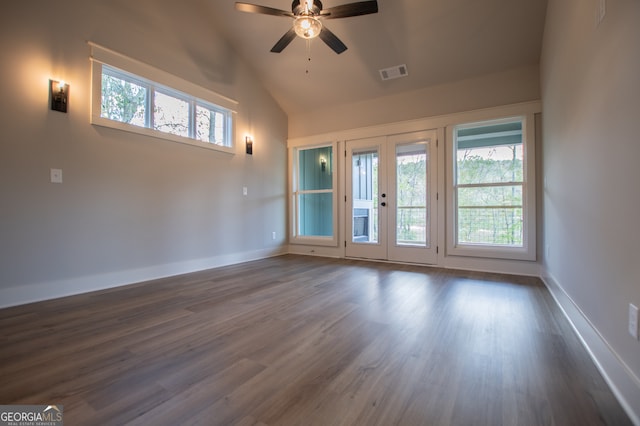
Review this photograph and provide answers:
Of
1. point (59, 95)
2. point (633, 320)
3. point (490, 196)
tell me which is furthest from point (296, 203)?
point (633, 320)

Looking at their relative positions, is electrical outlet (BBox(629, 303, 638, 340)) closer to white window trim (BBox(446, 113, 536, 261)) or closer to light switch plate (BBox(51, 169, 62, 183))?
white window trim (BBox(446, 113, 536, 261))

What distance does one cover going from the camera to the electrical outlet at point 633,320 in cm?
119

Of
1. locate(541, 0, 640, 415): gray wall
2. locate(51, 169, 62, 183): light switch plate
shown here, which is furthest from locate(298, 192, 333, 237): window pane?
locate(51, 169, 62, 183): light switch plate

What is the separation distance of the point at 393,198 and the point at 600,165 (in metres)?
3.14

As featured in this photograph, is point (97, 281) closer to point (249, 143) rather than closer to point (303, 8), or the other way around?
point (249, 143)

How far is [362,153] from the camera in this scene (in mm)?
5109

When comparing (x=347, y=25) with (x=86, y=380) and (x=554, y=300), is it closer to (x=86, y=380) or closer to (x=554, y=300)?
(x=554, y=300)

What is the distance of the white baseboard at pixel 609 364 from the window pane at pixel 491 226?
1.82m

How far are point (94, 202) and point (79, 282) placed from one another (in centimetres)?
83

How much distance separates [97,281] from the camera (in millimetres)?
3123

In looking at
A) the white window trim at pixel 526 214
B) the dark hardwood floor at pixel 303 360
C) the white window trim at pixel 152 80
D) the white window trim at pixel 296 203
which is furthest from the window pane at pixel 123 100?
the white window trim at pixel 526 214

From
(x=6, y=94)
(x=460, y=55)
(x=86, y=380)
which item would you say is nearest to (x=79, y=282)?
(x=6, y=94)

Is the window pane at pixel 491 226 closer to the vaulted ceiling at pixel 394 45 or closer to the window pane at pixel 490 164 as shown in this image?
the window pane at pixel 490 164

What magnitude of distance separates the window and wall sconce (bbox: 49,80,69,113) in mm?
3556
